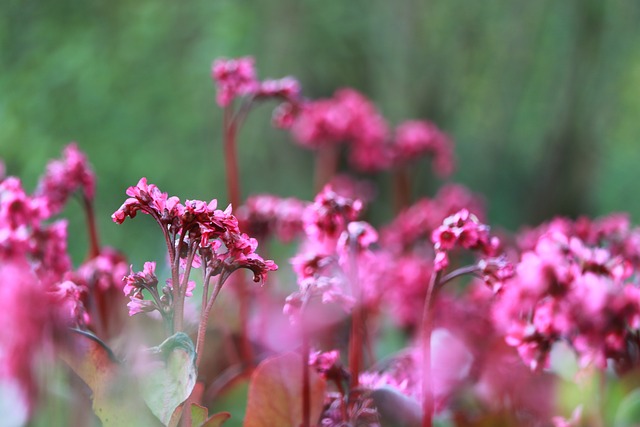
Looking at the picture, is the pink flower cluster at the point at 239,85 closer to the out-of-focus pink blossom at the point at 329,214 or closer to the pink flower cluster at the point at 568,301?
the out-of-focus pink blossom at the point at 329,214

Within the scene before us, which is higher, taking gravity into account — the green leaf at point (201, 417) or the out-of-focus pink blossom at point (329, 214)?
the out-of-focus pink blossom at point (329, 214)

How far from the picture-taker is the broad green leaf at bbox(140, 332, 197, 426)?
45cm

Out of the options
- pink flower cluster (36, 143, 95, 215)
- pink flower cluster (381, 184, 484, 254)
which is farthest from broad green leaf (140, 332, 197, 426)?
pink flower cluster (381, 184, 484, 254)

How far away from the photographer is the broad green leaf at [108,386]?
465mm

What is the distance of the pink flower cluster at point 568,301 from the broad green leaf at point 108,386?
0.78 ft

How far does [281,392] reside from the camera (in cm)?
55

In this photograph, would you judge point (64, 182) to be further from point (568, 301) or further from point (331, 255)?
point (568, 301)

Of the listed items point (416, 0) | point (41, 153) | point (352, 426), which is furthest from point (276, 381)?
point (416, 0)

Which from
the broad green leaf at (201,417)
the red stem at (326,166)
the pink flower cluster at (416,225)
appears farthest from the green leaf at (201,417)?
the red stem at (326,166)

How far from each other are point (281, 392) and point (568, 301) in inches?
8.0

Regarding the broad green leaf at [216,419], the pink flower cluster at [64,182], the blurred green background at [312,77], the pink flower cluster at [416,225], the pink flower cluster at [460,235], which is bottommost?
the broad green leaf at [216,419]

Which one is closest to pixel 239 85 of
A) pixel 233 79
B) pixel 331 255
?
pixel 233 79

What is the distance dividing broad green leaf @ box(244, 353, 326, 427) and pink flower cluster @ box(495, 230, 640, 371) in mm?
141

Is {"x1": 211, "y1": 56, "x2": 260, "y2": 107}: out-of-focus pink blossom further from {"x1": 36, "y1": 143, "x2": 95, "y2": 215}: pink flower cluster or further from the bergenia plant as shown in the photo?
{"x1": 36, "y1": 143, "x2": 95, "y2": 215}: pink flower cluster
